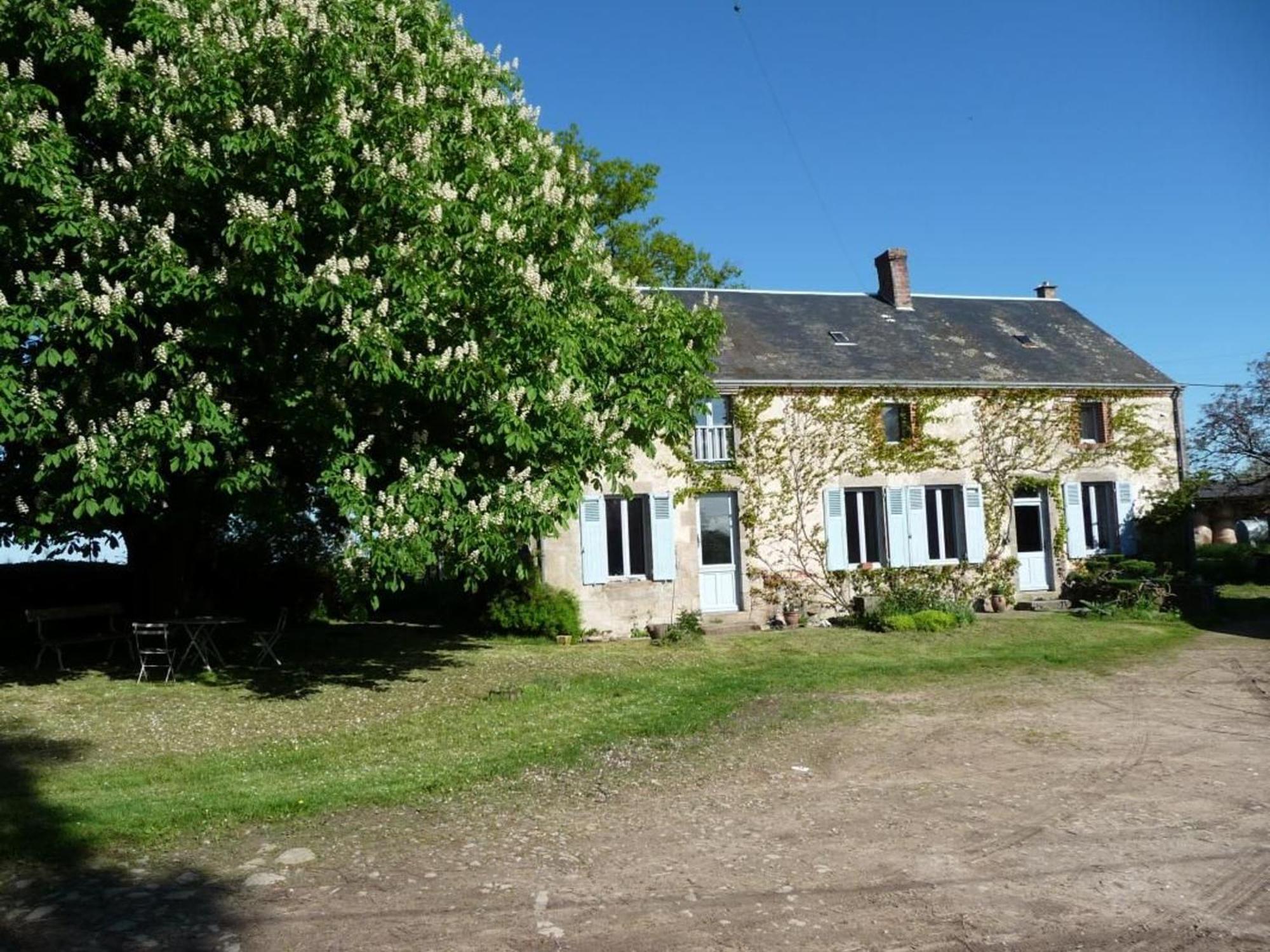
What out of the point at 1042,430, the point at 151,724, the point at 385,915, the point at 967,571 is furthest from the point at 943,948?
the point at 1042,430

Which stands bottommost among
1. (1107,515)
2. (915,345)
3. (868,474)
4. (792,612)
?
(792,612)

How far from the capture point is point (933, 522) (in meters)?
20.9

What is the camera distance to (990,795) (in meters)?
6.95

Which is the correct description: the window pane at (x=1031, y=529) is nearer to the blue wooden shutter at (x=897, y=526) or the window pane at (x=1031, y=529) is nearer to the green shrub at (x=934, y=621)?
the blue wooden shutter at (x=897, y=526)

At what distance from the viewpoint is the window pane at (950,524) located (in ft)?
68.6

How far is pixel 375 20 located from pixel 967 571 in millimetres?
15850

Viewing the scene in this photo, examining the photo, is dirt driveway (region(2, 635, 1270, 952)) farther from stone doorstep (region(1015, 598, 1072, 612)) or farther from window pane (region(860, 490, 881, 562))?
stone doorstep (region(1015, 598, 1072, 612))

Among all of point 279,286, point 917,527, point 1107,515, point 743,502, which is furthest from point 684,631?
point 1107,515

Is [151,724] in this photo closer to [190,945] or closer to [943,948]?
[190,945]

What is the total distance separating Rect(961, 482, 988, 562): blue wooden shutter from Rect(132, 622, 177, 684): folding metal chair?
601 inches

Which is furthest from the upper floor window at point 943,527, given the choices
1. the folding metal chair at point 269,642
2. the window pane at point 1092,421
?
the folding metal chair at point 269,642

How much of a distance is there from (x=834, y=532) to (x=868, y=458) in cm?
171

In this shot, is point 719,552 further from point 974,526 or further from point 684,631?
point 974,526

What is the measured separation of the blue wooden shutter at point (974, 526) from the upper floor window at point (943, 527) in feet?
0.39
